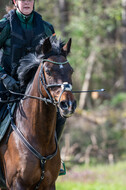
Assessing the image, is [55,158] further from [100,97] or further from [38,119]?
[100,97]

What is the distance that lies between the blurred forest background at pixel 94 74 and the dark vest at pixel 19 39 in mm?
9099

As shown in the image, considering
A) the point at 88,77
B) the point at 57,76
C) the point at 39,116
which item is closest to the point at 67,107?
the point at 57,76

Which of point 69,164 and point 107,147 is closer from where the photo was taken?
point 69,164

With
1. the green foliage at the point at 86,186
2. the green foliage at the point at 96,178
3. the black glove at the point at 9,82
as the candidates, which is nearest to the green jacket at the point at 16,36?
the black glove at the point at 9,82

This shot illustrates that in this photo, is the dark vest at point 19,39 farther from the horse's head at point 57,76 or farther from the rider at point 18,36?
the horse's head at point 57,76

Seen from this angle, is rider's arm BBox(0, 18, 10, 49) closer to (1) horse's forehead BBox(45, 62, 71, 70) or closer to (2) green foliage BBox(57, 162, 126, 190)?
(1) horse's forehead BBox(45, 62, 71, 70)

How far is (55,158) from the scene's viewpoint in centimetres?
467

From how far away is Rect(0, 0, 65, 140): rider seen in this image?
16.3ft

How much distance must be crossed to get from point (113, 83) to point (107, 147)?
8667 millimetres

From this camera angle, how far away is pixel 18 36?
5.01 meters

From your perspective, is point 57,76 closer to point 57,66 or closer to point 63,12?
point 57,66

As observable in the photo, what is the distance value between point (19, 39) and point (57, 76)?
50.3 inches

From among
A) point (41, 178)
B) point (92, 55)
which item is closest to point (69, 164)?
point (92, 55)

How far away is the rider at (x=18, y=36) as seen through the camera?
16.3 feet
